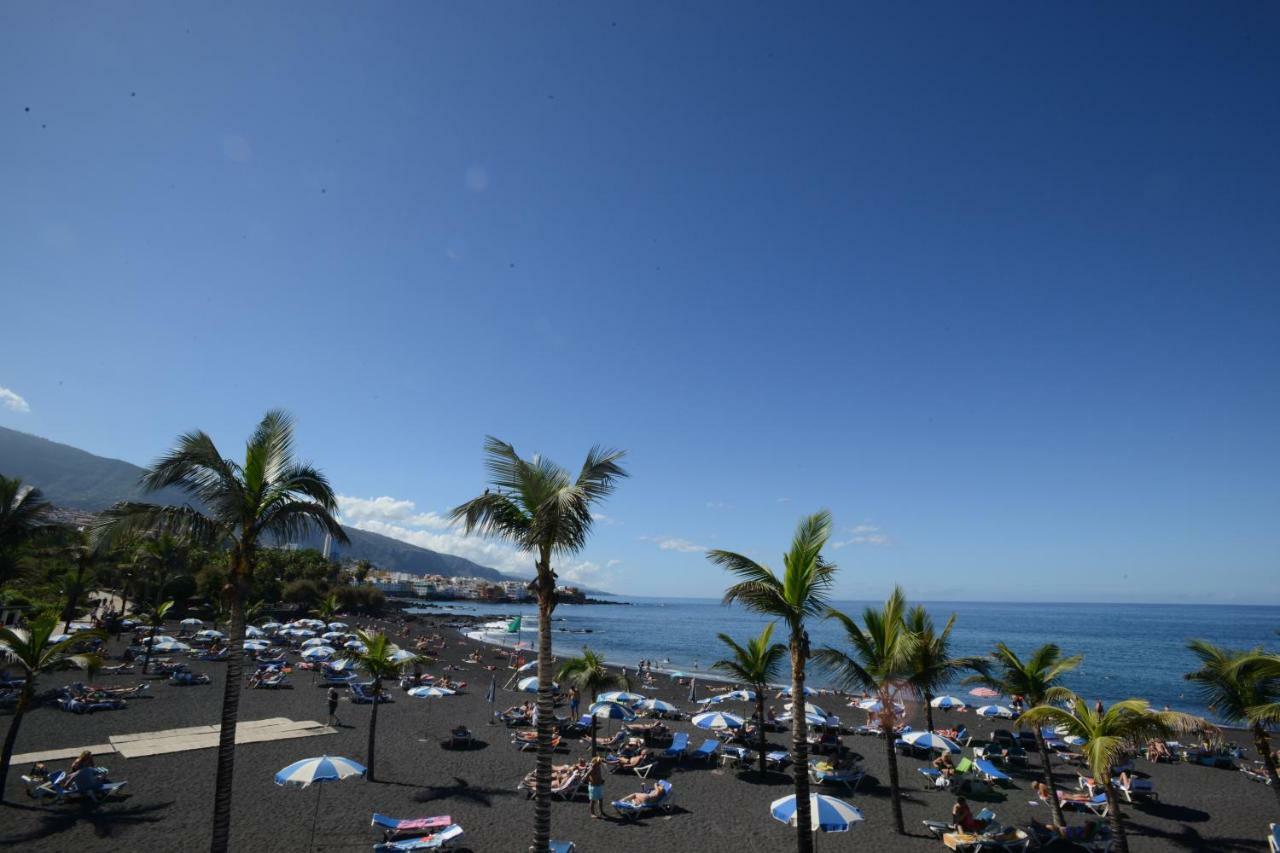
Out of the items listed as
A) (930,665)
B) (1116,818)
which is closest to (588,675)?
(930,665)

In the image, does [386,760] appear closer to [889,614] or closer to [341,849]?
[341,849]

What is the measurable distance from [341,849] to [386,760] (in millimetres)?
7603

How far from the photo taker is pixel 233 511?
11.0m

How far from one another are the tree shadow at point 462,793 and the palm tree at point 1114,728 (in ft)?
46.7

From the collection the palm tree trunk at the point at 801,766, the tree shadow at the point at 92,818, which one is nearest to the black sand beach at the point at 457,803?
the tree shadow at the point at 92,818

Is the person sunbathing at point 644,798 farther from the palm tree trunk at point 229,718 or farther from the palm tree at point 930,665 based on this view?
the palm tree trunk at point 229,718

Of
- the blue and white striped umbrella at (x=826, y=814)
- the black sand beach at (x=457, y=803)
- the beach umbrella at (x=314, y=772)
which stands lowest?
the black sand beach at (x=457, y=803)

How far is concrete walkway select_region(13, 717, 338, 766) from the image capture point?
18.8 meters

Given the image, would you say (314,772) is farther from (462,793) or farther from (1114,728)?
(1114,728)

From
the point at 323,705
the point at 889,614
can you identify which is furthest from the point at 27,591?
the point at 889,614

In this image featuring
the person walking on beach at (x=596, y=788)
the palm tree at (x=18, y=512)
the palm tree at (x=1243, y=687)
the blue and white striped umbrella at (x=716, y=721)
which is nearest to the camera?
the palm tree at (x=1243, y=687)

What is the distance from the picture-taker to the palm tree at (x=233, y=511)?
1020cm

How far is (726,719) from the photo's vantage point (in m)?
21.9

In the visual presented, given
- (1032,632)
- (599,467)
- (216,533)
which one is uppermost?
(599,467)
